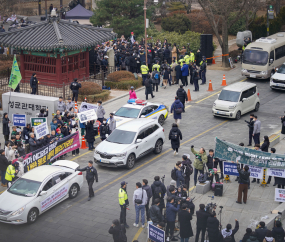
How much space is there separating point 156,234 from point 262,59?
22501 mm

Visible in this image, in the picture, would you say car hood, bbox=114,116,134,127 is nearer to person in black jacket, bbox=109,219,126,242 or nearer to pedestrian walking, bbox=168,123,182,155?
pedestrian walking, bbox=168,123,182,155

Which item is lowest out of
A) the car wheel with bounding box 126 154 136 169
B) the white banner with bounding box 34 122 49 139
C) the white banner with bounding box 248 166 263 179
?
the car wheel with bounding box 126 154 136 169

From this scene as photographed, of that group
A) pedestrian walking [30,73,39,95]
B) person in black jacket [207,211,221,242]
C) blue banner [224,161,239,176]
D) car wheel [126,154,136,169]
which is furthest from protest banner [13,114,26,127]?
person in black jacket [207,211,221,242]

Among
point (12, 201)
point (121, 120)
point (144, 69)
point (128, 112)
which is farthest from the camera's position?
point (144, 69)

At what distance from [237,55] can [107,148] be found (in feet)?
77.7

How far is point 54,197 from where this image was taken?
1512 cm

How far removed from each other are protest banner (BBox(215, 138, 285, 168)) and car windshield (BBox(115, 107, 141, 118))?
6.98 m

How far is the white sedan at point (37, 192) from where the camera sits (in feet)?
45.8

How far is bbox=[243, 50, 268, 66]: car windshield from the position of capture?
3158cm

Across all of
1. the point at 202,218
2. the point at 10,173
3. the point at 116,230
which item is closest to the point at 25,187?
the point at 10,173

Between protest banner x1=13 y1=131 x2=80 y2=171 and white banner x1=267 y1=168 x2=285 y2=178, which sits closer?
white banner x1=267 y1=168 x2=285 y2=178

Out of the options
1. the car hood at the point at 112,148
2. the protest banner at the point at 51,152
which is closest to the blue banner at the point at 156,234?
the car hood at the point at 112,148

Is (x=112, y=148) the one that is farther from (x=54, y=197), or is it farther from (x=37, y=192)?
(x=37, y=192)

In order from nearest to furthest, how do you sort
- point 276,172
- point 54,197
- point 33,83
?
point 54,197
point 276,172
point 33,83
